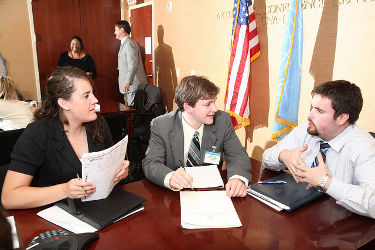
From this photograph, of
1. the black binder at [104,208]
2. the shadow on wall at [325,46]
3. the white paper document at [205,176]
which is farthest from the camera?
the shadow on wall at [325,46]

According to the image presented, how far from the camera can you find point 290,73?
274 cm

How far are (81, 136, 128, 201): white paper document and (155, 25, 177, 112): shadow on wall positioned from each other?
152 inches

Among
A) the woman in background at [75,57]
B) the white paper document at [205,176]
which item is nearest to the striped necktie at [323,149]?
the white paper document at [205,176]

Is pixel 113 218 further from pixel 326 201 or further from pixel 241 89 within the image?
pixel 241 89

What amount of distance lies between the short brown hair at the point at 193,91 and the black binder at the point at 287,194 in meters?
0.69

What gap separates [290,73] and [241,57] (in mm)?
592

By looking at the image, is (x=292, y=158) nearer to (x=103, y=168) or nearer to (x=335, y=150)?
(x=335, y=150)

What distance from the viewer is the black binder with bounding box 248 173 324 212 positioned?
134cm

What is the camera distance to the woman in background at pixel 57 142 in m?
1.36

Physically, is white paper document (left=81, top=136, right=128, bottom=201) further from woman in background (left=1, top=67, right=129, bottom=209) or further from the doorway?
the doorway

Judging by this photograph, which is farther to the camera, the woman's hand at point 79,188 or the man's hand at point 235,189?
the man's hand at point 235,189

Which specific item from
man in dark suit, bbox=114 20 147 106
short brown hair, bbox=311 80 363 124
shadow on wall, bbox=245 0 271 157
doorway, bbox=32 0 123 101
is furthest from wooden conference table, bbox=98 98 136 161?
doorway, bbox=32 0 123 101

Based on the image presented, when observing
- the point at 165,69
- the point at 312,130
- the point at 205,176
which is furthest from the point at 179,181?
the point at 165,69

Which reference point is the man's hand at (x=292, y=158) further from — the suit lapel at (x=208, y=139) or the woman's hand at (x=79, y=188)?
the woman's hand at (x=79, y=188)
